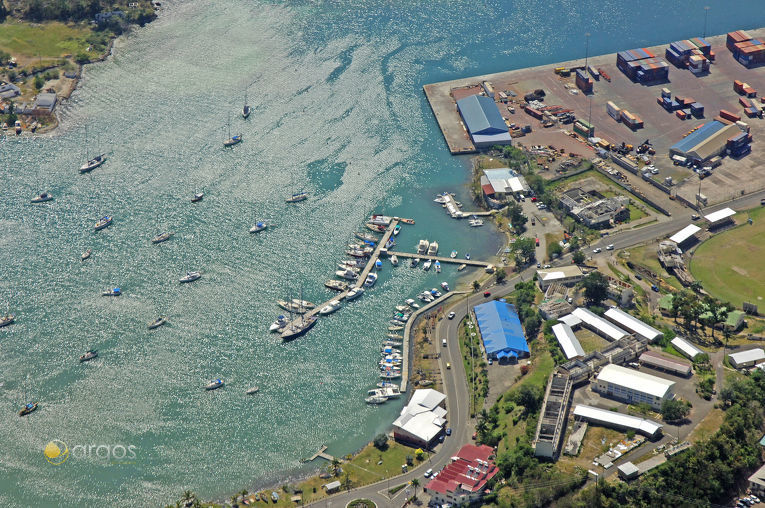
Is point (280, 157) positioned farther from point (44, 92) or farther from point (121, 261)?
point (44, 92)

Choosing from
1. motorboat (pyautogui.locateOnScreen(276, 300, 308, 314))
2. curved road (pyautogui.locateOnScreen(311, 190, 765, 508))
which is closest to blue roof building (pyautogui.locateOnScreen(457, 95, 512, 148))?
curved road (pyautogui.locateOnScreen(311, 190, 765, 508))

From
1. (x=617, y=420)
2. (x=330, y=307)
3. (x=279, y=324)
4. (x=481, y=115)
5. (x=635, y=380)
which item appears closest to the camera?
(x=617, y=420)

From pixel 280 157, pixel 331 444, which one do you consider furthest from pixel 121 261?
pixel 331 444

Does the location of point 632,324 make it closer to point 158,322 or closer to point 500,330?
point 500,330

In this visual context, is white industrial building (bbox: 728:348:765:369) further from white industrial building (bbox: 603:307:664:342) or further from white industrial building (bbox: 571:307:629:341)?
white industrial building (bbox: 571:307:629:341)

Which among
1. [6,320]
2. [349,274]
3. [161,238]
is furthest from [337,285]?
[6,320]

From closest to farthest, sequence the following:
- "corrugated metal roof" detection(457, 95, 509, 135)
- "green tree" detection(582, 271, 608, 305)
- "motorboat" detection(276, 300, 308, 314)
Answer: "green tree" detection(582, 271, 608, 305) → "motorboat" detection(276, 300, 308, 314) → "corrugated metal roof" detection(457, 95, 509, 135)
